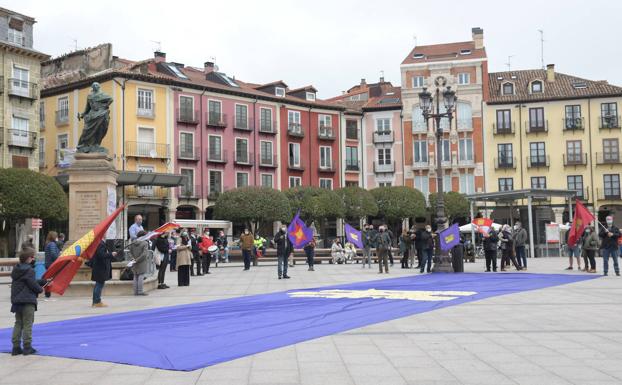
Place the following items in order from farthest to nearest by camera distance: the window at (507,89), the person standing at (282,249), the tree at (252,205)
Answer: the window at (507,89)
the tree at (252,205)
the person standing at (282,249)

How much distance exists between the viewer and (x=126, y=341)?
8641 mm

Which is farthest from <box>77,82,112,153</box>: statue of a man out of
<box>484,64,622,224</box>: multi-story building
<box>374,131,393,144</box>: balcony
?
<box>484,64,622,224</box>: multi-story building

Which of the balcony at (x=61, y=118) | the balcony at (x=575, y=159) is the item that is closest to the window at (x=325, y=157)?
the balcony at (x=575, y=159)

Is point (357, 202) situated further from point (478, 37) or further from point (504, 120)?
point (478, 37)

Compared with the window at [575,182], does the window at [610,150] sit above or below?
above

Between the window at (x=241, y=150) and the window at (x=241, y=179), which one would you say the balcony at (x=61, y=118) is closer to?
the window at (x=241, y=150)

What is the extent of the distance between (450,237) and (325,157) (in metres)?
37.2

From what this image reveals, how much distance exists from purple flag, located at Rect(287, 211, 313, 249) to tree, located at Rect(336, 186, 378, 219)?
27.3 meters

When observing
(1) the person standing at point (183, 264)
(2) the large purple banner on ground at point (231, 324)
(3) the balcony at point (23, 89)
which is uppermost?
(3) the balcony at point (23, 89)

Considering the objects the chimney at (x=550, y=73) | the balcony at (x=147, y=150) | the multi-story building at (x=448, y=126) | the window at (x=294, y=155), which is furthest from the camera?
the chimney at (x=550, y=73)

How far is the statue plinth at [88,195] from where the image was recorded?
16.7 m

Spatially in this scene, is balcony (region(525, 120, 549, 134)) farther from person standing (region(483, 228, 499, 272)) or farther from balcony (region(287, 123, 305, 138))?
person standing (region(483, 228, 499, 272))

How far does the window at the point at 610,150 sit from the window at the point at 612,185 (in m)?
1.35

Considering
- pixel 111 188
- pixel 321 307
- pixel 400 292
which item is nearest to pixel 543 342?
pixel 321 307
